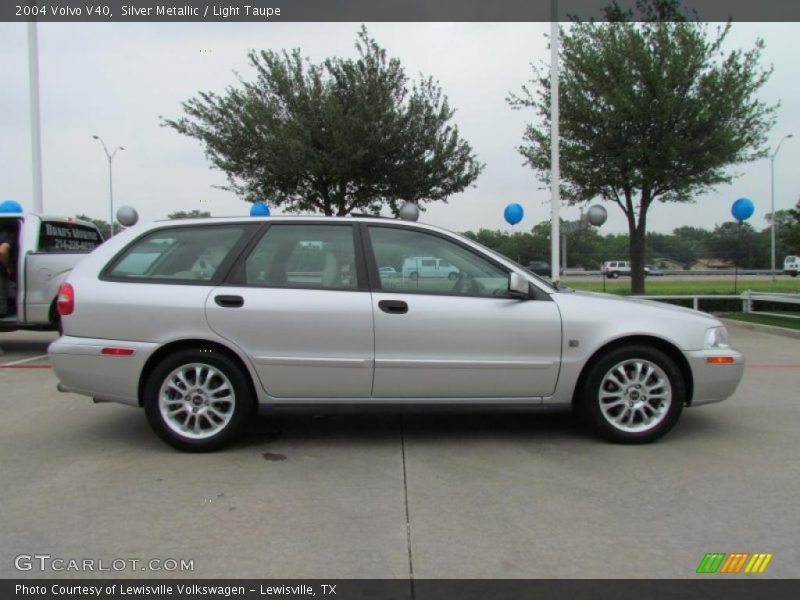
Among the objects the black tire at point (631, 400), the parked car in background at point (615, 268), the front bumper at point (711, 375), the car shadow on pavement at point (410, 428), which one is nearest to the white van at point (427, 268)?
the car shadow on pavement at point (410, 428)

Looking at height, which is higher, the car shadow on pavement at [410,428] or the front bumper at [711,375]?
the front bumper at [711,375]

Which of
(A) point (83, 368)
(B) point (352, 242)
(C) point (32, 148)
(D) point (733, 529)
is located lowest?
(D) point (733, 529)

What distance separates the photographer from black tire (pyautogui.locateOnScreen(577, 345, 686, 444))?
4.48 metres

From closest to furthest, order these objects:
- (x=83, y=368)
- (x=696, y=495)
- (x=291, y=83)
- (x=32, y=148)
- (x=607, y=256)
→ 1. (x=696, y=495)
2. (x=83, y=368)
3. (x=32, y=148)
4. (x=291, y=83)
5. (x=607, y=256)

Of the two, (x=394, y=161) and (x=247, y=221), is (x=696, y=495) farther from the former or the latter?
(x=394, y=161)

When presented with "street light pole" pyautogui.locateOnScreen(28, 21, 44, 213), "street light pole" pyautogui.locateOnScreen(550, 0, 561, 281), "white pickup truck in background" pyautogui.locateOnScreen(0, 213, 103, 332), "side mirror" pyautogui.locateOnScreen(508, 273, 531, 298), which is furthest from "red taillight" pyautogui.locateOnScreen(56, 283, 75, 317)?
"street light pole" pyautogui.locateOnScreen(28, 21, 44, 213)

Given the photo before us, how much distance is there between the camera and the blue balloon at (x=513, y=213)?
13.5 meters

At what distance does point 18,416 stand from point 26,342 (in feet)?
19.2

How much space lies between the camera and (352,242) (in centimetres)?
459

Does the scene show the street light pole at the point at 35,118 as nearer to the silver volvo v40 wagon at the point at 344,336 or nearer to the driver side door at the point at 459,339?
the silver volvo v40 wagon at the point at 344,336

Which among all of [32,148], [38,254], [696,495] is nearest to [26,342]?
[38,254]

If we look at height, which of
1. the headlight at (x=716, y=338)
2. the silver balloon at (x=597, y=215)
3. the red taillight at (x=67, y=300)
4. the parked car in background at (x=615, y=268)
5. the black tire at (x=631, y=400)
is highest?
the silver balloon at (x=597, y=215)

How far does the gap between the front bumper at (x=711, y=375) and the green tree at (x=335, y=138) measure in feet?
37.8
